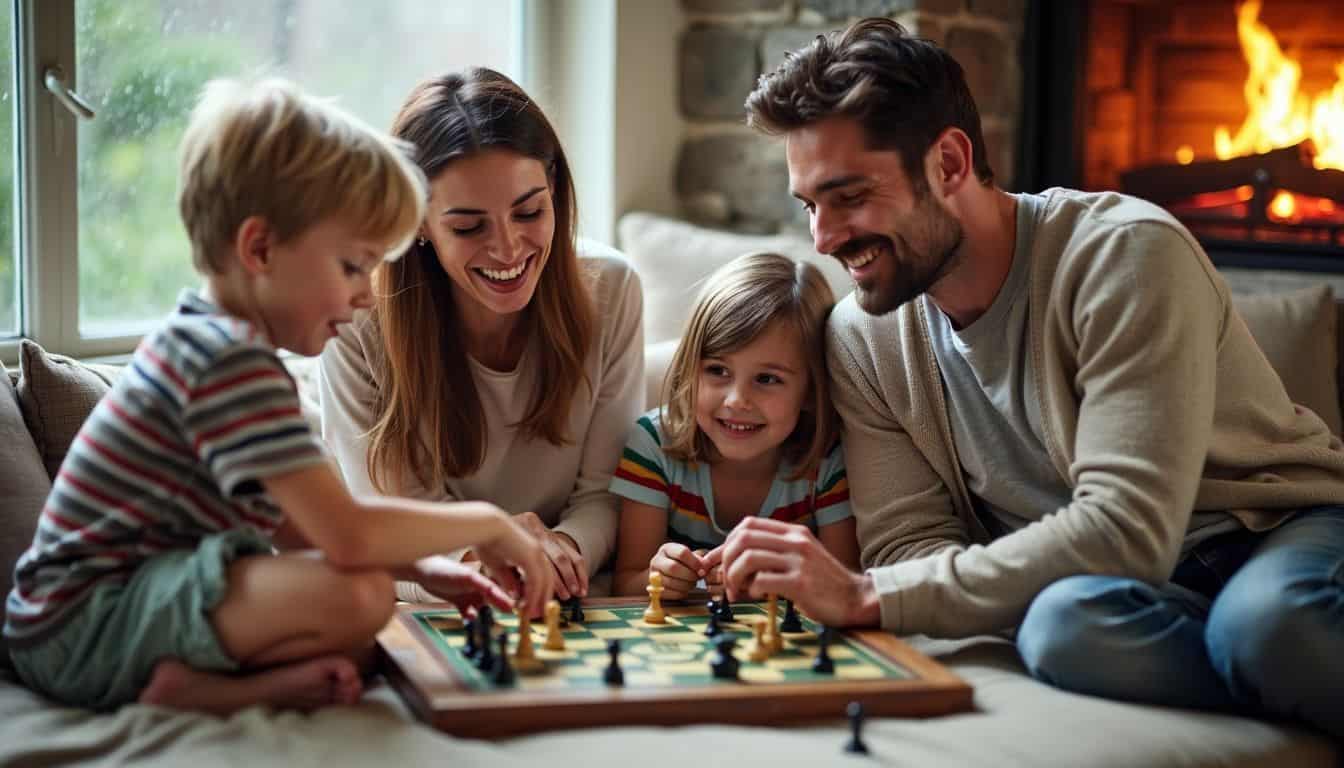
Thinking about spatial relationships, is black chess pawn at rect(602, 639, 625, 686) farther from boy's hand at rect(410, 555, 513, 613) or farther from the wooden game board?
boy's hand at rect(410, 555, 513, 613)

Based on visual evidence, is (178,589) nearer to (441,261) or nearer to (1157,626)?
(441,261)

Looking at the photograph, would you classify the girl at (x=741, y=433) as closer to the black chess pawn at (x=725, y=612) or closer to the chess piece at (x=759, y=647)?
the black chess pawn at (x=725, y=612)

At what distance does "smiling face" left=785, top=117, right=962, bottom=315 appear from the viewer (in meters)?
2.04

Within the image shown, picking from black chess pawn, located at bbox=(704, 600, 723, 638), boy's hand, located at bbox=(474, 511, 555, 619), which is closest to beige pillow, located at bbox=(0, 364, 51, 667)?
boy's hand, located at bbox=(474, 511, 555, 619)

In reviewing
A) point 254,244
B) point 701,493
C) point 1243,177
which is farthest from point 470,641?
point 1243,177

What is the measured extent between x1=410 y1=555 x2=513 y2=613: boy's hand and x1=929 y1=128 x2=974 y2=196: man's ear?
0.83 m

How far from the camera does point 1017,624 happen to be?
1.98 meters

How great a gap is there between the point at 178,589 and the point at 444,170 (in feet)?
2.79

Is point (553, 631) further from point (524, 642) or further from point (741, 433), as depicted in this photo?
point (741, 433)

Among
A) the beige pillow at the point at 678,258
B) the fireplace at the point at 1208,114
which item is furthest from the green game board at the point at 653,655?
the fireplace at the point at 1208,114

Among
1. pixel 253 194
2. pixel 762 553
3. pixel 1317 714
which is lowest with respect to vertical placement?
pixel 1317 714

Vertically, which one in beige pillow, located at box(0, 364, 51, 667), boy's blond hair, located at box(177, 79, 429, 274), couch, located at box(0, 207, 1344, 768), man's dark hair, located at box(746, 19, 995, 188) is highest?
man's dark hair, located at box(746, 19, 995, 188)

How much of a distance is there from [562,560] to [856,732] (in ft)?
2.12

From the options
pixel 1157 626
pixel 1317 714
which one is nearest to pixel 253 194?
pixel 1157 626
